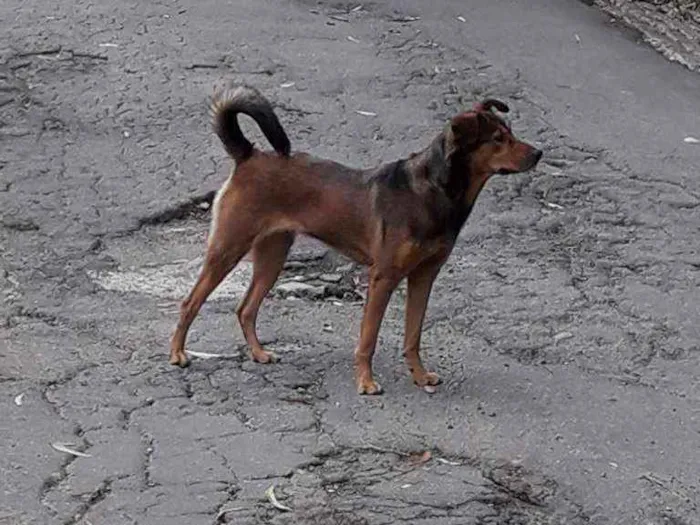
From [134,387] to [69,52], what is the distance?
4689 millimetres

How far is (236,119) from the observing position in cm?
618

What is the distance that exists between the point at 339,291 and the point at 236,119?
1325mm

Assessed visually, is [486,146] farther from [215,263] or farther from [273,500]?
[273,500]

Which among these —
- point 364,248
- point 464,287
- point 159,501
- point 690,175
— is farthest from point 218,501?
point 690,175

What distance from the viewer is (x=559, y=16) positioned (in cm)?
1207

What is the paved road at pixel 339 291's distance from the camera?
5.45 metres

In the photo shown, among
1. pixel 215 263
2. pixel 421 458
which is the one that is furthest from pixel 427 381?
pixel 215 263

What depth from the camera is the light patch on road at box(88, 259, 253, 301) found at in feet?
23.6

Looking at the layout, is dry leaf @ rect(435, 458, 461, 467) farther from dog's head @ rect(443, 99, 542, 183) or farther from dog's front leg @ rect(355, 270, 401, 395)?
dog's head @ rect(443, 99, 542, 183)

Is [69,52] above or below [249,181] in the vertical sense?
below

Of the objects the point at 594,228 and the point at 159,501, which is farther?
the point at 594,228

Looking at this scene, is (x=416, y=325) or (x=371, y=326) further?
(x=416, y=325)

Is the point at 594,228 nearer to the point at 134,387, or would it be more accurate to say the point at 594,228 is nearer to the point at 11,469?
the point at 134,387

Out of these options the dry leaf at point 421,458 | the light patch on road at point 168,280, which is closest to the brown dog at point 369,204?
the dry leaf at point 421,458
